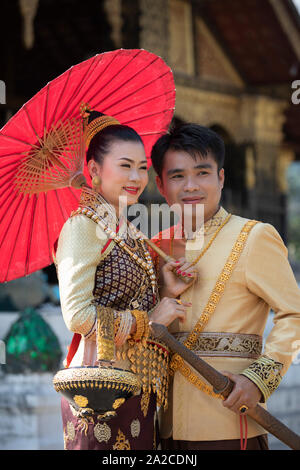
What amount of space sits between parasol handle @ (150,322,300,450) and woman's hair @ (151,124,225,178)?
0.74 m

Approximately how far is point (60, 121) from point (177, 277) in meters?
0.70

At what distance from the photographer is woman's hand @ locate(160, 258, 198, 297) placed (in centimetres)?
258

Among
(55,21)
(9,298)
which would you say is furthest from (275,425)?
(55,21)

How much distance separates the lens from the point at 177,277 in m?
2.65

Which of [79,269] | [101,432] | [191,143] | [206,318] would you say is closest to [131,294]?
[79,269]

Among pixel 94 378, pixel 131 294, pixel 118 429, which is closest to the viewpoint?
pixel 94 378

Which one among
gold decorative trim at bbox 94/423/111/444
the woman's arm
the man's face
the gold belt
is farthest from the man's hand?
the man's face

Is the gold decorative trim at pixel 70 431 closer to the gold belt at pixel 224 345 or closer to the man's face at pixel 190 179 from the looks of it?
the gold belt at pixel 224 345

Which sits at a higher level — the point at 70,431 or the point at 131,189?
the point at 131,189

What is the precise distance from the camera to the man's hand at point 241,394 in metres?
2.39

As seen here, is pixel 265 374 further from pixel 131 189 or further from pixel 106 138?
pixel 106 138

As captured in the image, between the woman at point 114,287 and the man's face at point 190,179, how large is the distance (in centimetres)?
A: 21

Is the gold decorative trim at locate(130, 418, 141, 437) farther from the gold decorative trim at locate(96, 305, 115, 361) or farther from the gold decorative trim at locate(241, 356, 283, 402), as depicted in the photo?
the gold decorative trim at locate(241, 356, 283, 402)
